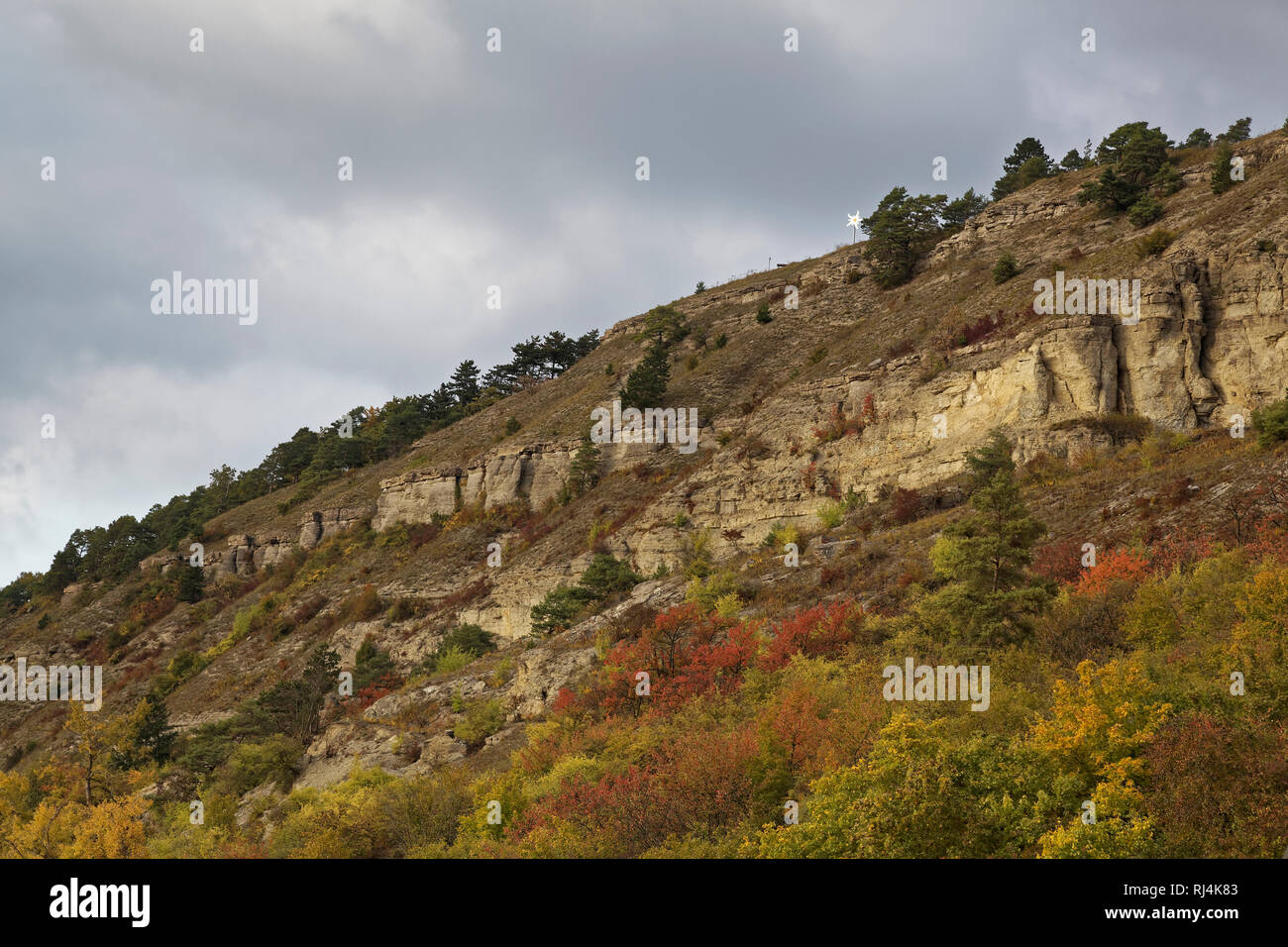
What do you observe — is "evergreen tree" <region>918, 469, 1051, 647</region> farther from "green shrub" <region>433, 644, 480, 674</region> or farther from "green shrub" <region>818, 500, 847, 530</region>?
"green shrub" <region>433, 644, 480, 674</region>

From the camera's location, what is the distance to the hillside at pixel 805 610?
12.2 meters

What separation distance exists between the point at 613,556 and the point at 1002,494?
2394 centimetres

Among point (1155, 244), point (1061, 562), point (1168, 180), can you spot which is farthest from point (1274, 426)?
point (1168, 180)

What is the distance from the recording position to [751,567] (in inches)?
1331

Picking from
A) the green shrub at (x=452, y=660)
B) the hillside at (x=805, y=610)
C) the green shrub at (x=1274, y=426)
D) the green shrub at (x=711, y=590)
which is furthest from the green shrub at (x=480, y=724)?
the green shrub at (x=1274, y=426)

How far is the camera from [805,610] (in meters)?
26.8

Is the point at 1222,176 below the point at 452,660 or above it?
above

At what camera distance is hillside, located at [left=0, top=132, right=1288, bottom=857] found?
12.2m

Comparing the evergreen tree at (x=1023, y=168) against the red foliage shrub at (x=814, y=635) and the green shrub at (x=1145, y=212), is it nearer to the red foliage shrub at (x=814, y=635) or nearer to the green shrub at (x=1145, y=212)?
the green shrub at (x=1145, y=212)

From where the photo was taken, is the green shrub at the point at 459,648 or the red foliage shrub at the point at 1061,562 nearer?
the red foliage shrub at the point at 1061,562

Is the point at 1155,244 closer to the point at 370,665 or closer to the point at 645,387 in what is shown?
the point at 645,387

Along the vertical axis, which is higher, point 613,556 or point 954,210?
point 954,210
